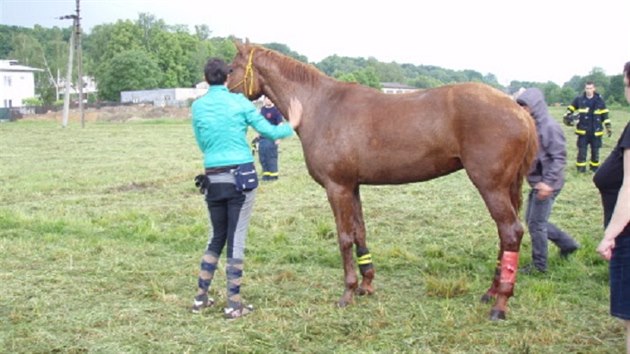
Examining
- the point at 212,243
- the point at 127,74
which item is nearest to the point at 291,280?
the point at 212,243

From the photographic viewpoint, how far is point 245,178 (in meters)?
5.71

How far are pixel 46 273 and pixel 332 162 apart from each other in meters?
3.40

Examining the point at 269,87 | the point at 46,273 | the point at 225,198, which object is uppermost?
the point at 269,87

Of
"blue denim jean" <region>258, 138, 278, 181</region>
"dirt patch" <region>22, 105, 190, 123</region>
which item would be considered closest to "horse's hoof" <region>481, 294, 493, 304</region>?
"blue denim jean" <region>258, 138, 278, 181</region>

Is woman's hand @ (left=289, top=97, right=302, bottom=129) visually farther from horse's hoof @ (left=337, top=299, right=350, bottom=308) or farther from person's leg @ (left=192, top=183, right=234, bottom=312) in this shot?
horse's hoof @ (left=337, top=299, right=350, bottom=308)

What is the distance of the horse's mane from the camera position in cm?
666

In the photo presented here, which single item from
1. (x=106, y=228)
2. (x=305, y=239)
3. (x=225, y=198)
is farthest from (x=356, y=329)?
(x=106, y=228)

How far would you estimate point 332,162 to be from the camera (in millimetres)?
6180

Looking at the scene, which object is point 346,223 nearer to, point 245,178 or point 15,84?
point 245,178

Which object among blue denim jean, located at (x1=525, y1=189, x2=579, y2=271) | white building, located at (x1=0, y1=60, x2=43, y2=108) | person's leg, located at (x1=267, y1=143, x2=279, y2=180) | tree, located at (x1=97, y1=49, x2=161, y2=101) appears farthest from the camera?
white building, located at (x1=0, y1=60, x2=43, y2=108)

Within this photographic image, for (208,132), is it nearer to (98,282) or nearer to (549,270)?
(98,282)

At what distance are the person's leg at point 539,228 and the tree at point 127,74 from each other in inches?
3098

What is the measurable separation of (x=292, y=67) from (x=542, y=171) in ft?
8.83

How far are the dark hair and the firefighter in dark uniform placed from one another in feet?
36.6
